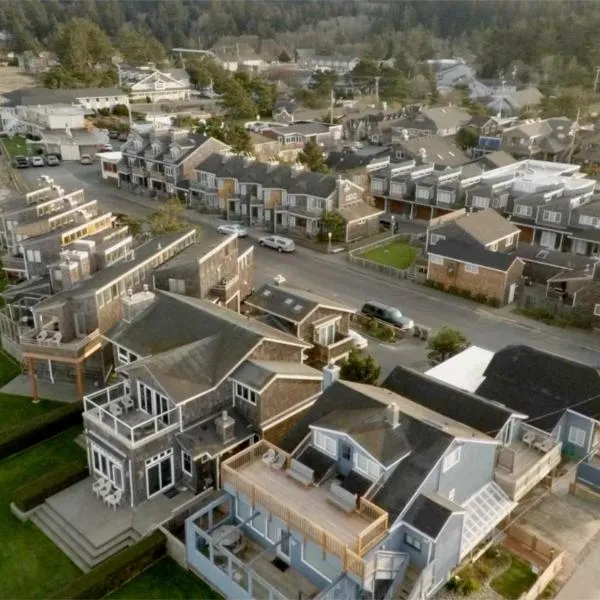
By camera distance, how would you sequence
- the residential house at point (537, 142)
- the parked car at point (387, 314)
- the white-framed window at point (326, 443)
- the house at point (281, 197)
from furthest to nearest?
the residential house at point (537, 142) < the house at point (281, 197) < the parked car at point (387, 314) < the white-framed window at point (326, 443)

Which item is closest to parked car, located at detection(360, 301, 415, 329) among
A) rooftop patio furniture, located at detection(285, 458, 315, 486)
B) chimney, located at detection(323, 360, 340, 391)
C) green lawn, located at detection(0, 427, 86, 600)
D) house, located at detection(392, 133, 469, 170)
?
chimney, located at detection(323, 360, 340, 391)

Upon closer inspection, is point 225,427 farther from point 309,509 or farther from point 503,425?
point 503,425

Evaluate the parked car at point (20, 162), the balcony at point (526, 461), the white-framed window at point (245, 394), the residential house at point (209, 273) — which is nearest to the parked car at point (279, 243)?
the residential house at point (209, 273)

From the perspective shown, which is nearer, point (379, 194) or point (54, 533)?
point (54, 533)

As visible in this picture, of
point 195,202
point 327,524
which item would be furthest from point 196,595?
point 195,202

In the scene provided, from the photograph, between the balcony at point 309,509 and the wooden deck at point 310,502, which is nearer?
the balcony at point 309,509

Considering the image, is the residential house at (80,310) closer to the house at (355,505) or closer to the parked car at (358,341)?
the parked car at (358,341)

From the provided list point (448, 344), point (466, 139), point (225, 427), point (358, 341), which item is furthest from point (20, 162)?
point (225, 427)

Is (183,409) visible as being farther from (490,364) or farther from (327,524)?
(490,364)
